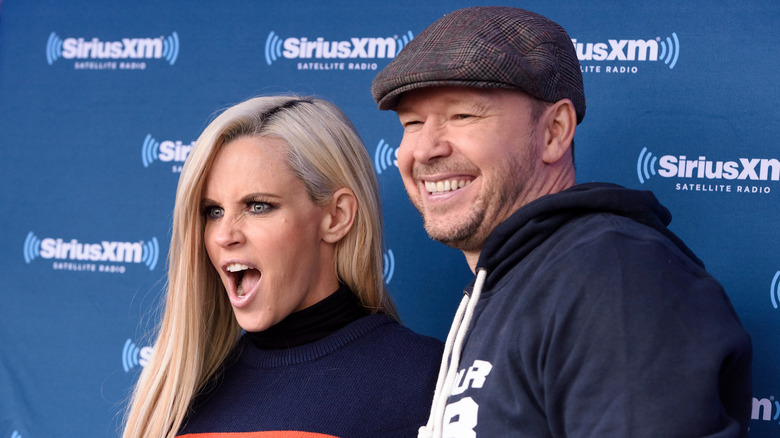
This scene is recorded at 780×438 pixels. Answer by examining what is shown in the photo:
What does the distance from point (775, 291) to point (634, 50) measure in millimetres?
640

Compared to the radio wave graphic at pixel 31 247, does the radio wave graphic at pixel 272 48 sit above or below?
above

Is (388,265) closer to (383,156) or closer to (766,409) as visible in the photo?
(383,156)

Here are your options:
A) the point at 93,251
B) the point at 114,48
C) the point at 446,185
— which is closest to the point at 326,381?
the point at 446,185

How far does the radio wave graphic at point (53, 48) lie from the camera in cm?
237

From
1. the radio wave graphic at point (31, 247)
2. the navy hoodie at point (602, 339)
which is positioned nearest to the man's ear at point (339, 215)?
the navy hoodie at point (602, 339)

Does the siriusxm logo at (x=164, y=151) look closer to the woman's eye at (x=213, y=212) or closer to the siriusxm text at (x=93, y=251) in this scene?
the siriusxm text at (x=93, y=251)

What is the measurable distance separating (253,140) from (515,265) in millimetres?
730

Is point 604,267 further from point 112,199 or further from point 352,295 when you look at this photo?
point 112,199

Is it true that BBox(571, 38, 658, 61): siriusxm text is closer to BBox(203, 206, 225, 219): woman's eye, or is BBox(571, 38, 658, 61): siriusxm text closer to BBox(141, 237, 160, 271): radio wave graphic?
BBox(203, 206, 225, 219): woman's eye

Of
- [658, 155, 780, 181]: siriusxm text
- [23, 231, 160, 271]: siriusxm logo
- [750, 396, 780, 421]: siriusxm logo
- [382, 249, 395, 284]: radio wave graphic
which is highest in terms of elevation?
[658, 155, 780, 181]: siriusxm text

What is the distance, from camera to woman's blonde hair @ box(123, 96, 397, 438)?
160 centimetres

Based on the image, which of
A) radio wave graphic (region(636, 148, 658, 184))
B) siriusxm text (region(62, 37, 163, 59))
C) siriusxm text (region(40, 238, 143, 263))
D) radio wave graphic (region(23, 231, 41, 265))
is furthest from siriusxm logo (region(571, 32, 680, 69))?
radio wave graphic (region(23, 231, 41, 265))

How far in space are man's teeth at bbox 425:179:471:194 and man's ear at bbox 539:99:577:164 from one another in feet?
0.46

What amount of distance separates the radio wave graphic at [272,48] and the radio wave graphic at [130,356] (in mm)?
939
